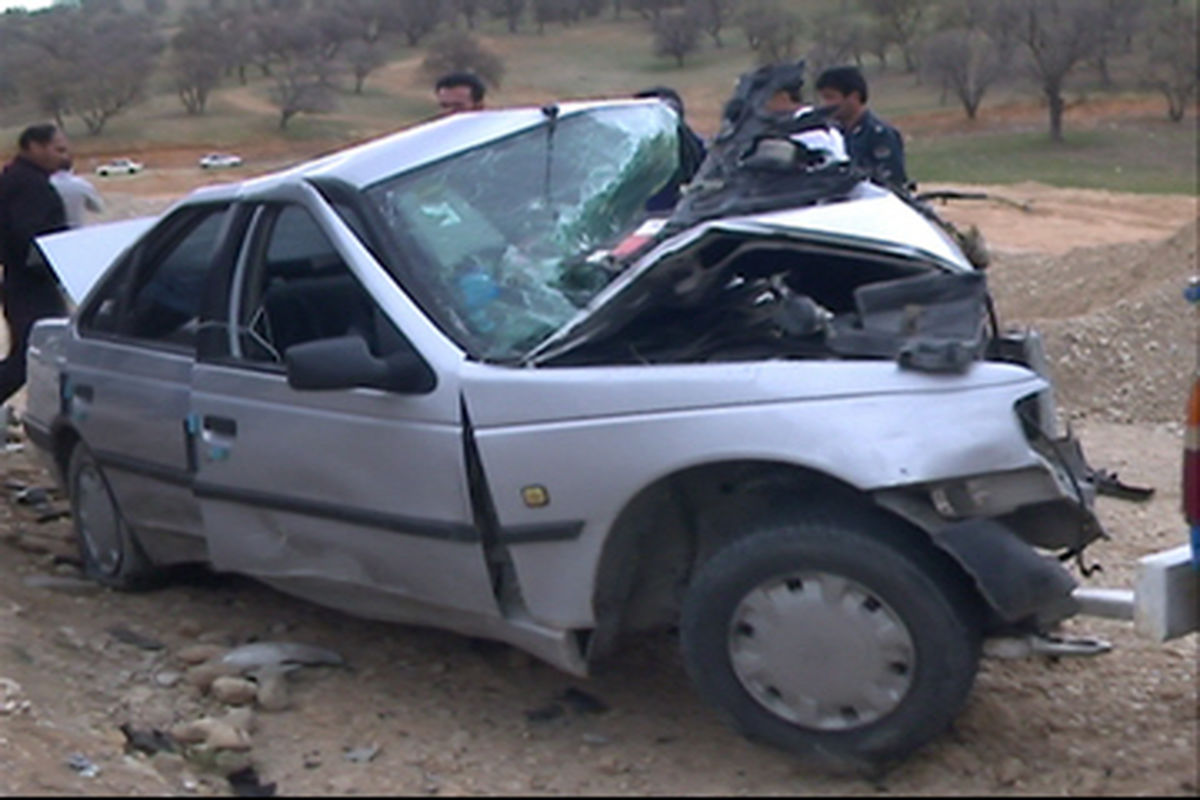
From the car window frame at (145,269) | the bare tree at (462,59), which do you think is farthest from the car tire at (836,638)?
the bare tree at (462,59)

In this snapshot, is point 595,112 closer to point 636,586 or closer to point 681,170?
point 681,170

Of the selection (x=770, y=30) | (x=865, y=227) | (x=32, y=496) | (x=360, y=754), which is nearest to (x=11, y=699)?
(x=360, y=754)

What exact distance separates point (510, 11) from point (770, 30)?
14104mm

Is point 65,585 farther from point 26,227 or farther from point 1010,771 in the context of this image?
point 1010,771

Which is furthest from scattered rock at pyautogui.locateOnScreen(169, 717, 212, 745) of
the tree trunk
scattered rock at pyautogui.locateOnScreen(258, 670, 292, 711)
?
the tree trunk

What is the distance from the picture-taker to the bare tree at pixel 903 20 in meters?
56.3

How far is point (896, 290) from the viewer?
4.27 m

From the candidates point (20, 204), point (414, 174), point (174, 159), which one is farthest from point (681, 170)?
point (174, 159)

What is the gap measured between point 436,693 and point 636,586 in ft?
2.83

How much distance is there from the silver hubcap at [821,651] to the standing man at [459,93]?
4.77 meters

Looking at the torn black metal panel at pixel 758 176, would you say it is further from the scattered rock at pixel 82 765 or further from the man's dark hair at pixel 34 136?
the man's dark hair at pixel 34 136

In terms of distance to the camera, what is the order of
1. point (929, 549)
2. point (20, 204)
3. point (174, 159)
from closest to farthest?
point (929, 549) < point (20, 204) < point (174, 159)

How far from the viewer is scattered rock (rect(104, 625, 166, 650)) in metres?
5.56

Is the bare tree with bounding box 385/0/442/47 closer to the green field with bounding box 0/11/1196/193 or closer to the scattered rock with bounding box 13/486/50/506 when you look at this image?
the green field with bounding box 0/11/1196/193
